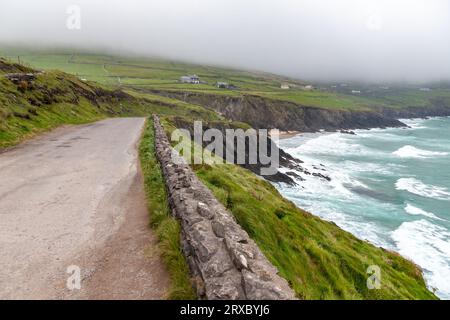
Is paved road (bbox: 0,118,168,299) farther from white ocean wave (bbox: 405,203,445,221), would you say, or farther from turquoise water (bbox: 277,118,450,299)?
white ocean wave (bbox: 405,203,445,221)

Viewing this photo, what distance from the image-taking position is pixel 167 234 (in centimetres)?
946

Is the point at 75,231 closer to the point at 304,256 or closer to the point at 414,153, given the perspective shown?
the point at 304,256

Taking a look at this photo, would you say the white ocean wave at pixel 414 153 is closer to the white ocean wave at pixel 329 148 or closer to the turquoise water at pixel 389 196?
the turquoise water at pixel 389 196

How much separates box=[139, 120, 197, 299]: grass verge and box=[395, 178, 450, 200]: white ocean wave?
50037 millimetres

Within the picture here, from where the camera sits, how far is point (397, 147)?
10050cm

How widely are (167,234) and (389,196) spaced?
4870 centimetres

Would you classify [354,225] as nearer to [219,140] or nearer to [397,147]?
[219,140]

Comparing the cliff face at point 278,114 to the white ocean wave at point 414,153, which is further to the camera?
the cliff face at point 278,114

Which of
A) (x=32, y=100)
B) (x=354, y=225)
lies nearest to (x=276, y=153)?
(x=354, y=225)

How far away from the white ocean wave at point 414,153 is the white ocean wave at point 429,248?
170 feet

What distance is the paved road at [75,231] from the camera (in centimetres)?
759

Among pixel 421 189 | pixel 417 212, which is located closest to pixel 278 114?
pixel 421 189

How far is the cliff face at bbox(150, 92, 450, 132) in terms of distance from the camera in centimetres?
11694

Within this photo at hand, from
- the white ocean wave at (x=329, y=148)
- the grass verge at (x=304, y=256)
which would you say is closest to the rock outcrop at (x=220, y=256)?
the grass verge at (x=304, y=256)
